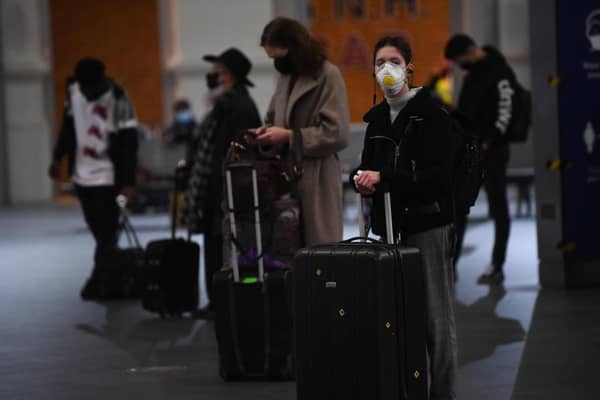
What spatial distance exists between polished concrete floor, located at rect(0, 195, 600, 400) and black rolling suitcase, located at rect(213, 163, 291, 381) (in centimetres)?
10

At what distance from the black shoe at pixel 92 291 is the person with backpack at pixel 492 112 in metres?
2.72

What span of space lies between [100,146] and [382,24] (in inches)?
518

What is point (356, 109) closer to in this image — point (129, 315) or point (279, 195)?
point (129, 315)

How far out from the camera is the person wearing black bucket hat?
935 cm

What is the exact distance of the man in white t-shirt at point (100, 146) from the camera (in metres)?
10.9

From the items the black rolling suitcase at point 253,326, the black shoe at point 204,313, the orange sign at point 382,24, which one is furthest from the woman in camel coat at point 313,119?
the orange sign at point 382,24

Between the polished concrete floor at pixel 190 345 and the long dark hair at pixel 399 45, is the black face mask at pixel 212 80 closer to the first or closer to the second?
the polished concrete floor at pixel 190 345

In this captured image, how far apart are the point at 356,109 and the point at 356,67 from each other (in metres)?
0.77

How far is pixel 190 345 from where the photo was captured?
8641mm

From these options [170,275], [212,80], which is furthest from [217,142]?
[170,275]

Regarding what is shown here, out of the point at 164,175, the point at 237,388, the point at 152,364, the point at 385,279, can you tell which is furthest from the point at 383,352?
the point at 164,175

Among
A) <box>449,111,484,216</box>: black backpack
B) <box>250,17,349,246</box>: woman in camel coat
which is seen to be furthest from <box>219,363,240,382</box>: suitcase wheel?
<box>449,111,484,216</box>: black backpack

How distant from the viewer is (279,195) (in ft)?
25.3

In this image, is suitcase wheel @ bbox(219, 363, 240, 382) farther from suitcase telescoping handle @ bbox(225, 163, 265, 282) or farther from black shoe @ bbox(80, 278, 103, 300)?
black shoe @ bbox(80, 278, 103, 300)
